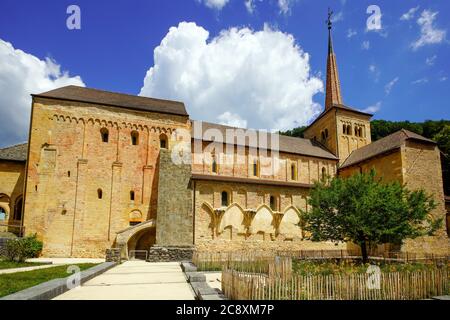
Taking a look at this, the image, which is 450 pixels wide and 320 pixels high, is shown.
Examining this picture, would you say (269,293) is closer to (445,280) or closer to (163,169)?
(445,280)

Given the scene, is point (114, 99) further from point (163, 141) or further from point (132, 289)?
point (132, 289)

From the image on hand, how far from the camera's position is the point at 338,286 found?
902cm

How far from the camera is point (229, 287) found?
8789mm

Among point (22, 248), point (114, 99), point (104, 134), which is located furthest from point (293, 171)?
point (22, 248)

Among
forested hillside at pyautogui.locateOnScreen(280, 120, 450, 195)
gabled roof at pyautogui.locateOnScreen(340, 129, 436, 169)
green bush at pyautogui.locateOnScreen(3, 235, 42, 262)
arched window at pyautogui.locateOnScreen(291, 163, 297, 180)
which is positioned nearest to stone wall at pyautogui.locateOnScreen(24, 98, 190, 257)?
green bush at pyautogui.locateOnScreen(3, 235, 42, 262)

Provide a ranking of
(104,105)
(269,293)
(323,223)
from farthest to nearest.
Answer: (104,105) < (323,223) < (269,293)

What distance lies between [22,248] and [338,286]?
19.9 meters

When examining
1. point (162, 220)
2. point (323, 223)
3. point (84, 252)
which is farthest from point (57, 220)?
point (323, 223)

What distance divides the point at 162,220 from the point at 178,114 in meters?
10.8

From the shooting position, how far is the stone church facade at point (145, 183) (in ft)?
78.4

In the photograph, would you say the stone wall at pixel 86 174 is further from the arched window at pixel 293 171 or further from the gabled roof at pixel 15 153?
the arched window at pixel 293 171

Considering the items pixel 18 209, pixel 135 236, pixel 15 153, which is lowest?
pixel 135 236

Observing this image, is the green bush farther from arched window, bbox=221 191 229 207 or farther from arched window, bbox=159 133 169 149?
arched window, bbox=221 191 229 207

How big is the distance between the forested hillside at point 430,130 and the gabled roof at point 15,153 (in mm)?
44695
